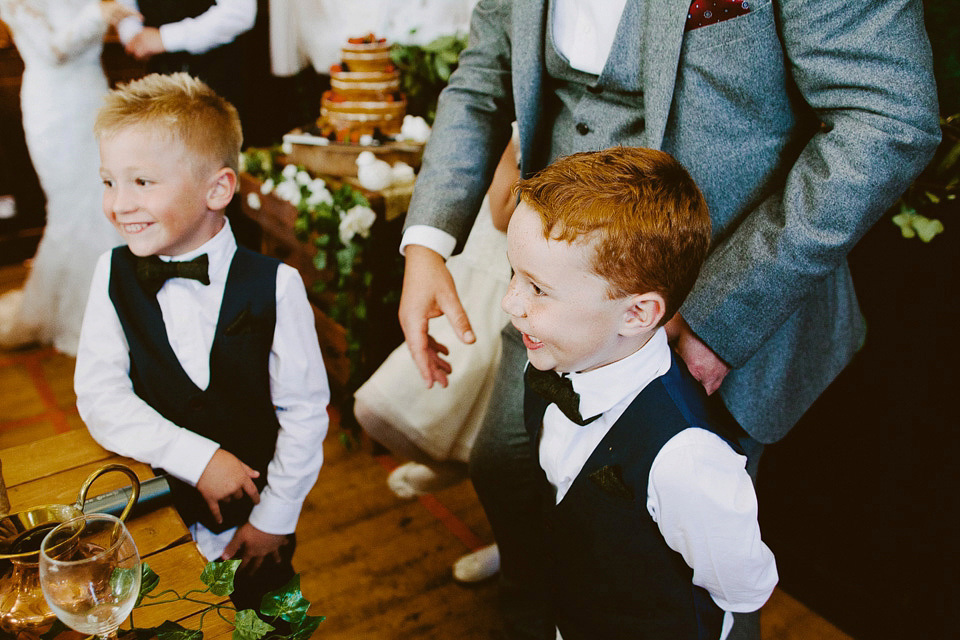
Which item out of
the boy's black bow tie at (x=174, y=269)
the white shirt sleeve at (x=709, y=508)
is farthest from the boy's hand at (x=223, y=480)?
the white shirt sleeve at (x=709, y=508)

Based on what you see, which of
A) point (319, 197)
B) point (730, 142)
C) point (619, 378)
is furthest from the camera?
point (319, 197)

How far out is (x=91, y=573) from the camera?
0.75 meters

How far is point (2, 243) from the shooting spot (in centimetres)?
375

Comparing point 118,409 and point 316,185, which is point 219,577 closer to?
point 118,409

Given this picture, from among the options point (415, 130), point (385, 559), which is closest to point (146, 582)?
point (385, 559)

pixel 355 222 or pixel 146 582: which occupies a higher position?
pixel 146 582

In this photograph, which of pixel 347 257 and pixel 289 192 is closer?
pixel 347 257

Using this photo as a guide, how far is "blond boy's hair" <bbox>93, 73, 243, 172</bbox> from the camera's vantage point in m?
1.29

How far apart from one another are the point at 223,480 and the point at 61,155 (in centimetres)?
223

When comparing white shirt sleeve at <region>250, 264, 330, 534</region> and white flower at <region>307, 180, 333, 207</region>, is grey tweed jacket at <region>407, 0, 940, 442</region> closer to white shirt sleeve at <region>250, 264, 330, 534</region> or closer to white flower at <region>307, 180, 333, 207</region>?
white shirt sleeve at <region>250, 264, 330, 534</region>

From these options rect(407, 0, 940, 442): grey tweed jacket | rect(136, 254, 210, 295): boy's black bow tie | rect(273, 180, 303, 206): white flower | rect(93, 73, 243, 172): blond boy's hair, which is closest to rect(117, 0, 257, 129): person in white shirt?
rect(273, 180, 303, 206): white flower

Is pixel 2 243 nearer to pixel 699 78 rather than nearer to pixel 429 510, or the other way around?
pixel 429 510

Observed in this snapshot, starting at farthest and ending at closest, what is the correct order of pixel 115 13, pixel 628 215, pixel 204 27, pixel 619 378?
pixel 115 13 → pixel 204 27 → pixel 619 378 → pixel 628 215

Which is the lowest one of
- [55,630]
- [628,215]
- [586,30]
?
[55,630]
